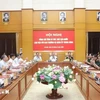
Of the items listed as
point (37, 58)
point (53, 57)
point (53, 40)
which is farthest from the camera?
point (53, 40)

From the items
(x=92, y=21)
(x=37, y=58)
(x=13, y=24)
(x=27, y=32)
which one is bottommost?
(x=37, y=58)

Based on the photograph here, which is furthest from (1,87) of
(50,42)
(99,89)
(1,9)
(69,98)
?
(1,9)

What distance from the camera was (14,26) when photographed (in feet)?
35.5

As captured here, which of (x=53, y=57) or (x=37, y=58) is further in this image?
(x=53, y=57)

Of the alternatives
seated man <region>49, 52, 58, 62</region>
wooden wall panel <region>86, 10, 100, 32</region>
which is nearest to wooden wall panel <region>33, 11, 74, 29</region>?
wooden wall panel <region>86, 10, 100, 32</region>

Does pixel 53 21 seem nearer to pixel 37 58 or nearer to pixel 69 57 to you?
pixel 69 57

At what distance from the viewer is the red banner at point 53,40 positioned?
10.6 metres

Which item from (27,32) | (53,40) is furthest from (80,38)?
(27,32)

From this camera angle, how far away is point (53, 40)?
10688 millimetres

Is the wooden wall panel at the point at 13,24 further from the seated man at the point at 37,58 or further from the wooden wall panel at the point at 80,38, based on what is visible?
the wooden wall panel at the point at 80,38

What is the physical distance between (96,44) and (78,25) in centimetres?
155

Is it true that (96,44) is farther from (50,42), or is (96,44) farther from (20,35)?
(20,35)

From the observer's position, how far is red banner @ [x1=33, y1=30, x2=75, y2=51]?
418 inches

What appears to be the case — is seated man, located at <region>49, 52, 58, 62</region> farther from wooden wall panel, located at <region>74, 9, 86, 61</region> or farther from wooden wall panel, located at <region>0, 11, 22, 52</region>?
wooden wall panel, located at <region>0, 11, 22, 52</region>
